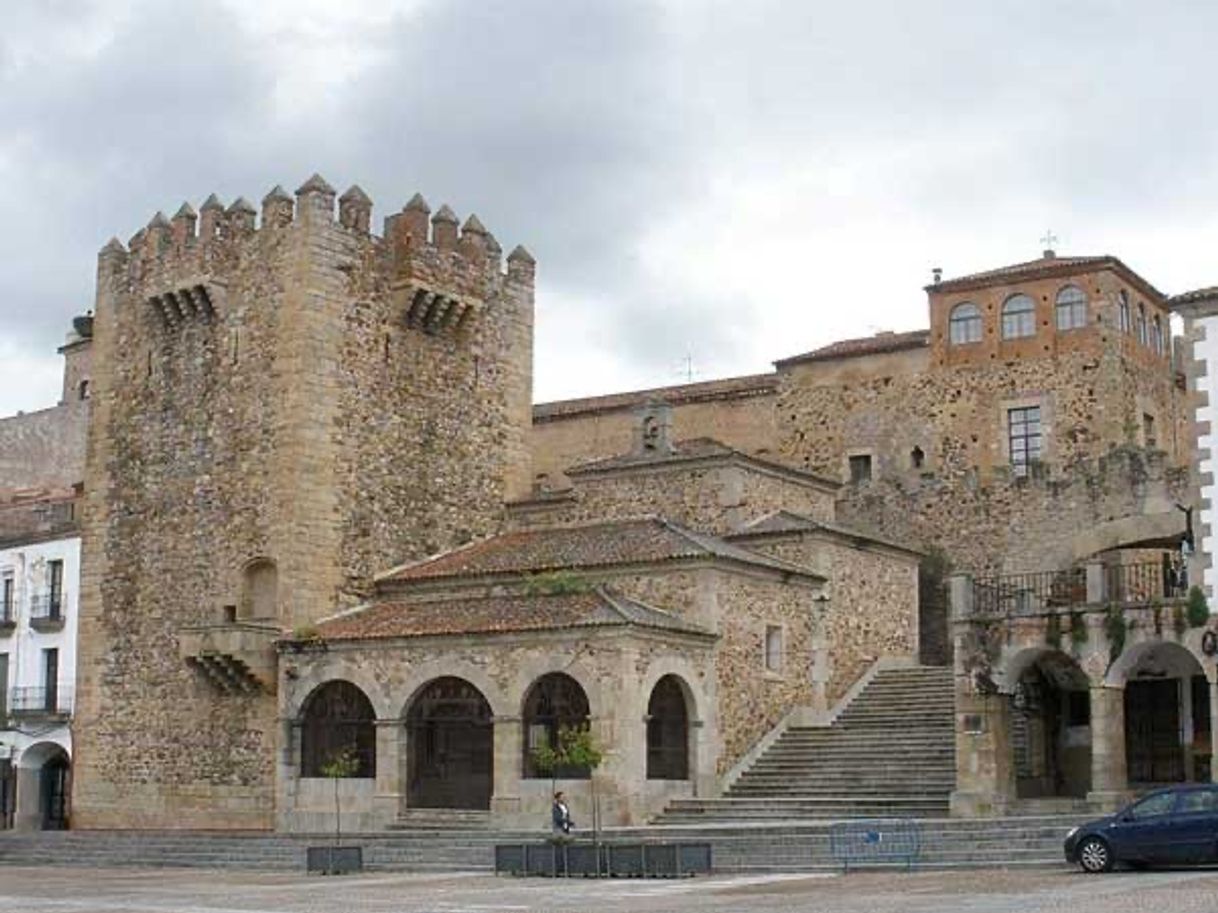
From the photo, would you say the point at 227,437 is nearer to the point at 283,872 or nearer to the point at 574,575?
the point at 574,575

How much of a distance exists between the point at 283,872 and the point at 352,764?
4.98m

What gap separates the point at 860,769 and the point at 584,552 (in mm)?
6433

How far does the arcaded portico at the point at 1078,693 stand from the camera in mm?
27719

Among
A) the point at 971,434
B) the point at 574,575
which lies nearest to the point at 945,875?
the point at 574,575

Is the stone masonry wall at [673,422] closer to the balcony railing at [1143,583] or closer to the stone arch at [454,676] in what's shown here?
the balcony railing at [1143,583]

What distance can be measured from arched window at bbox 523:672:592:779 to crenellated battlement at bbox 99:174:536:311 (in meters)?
9.48

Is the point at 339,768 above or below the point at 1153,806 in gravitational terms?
above

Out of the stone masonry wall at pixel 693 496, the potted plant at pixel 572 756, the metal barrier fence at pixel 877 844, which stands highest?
the stone masonry wall at pixel 693 496

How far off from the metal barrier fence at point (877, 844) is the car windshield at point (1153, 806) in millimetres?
3317

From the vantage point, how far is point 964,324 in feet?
142

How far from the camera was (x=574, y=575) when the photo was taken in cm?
3278

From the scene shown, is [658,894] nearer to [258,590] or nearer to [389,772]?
[389,772]

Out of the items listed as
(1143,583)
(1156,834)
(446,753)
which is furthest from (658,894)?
(1143,583)

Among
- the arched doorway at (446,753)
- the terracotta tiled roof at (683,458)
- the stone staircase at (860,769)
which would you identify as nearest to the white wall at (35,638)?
the arched doorway at (446,753)
